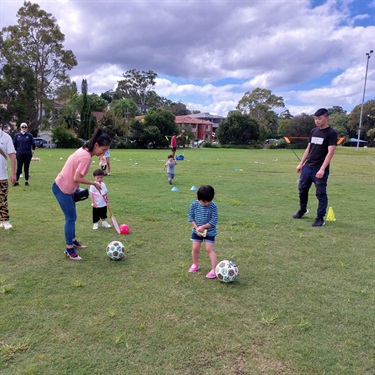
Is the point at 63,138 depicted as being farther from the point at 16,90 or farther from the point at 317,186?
the point at 317,186

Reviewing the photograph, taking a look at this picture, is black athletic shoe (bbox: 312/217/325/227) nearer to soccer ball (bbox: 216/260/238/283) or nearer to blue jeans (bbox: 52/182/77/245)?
soccer ball (bbox: 216/260/238/283)

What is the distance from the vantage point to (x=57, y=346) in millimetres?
2643

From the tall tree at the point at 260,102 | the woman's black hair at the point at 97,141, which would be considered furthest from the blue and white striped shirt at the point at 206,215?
the tall tree at the point at 260,102

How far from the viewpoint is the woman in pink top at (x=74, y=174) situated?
4.11 metres

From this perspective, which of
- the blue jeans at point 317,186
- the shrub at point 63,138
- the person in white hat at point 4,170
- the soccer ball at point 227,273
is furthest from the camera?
the shrub at point 63,138

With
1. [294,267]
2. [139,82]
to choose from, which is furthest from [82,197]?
[139,82]

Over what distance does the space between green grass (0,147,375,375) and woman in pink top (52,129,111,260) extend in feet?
1.66

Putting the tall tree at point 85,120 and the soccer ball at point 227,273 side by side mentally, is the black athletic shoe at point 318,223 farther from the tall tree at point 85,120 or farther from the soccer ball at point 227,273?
the tall tree at point 85,120

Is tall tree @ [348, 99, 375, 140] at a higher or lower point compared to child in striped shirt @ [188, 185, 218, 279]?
higher

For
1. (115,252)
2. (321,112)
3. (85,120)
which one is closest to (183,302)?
(115,252)

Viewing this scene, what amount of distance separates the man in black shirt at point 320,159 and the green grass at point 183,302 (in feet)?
1.82

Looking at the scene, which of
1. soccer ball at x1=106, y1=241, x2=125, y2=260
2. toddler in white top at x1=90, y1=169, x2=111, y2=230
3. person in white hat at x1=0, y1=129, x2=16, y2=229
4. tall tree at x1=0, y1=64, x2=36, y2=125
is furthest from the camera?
tall tree at x1=0, y1=64, x2=36, y2=125

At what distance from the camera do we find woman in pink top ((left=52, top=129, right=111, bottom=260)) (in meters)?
4.11

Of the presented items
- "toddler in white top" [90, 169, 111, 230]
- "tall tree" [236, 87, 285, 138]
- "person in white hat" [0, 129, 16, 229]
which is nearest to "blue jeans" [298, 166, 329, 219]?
"toddler in white top" [90, 169, 111, 230]
